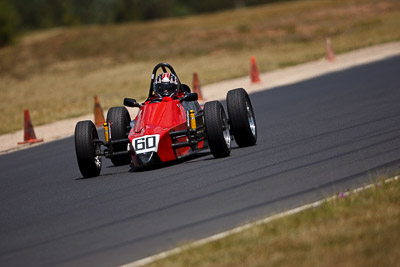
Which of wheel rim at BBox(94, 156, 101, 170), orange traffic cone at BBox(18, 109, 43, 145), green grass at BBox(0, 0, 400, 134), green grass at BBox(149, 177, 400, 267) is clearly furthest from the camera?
green grass at BBox(0, 0, 400, 134)

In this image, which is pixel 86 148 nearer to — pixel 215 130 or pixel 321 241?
pixel 215 130

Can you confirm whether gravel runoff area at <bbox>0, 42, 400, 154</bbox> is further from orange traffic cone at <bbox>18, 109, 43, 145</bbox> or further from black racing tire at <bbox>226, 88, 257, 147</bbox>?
black racing tire at <bbox>226, 88, 257, 147</bbox>

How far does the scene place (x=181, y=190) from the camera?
387 inches

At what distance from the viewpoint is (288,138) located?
44.2 ft

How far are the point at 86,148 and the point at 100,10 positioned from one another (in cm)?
11927

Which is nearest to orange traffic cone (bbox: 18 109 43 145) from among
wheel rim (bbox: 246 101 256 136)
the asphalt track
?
the asphalt track

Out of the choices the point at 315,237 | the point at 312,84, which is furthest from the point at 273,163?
the point at 312,84

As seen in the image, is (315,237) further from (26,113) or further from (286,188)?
(26,113)

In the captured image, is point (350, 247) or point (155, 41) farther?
point (155, 41)

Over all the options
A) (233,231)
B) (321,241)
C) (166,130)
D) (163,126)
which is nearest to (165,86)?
(163,126)

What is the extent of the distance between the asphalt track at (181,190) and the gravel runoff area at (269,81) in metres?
5.53

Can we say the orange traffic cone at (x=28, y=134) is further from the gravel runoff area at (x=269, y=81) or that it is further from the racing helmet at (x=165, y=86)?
the racing helmet at (x=165, y=86)

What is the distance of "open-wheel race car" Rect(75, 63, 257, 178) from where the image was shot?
11523mm

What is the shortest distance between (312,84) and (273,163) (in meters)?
14.1
